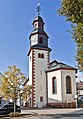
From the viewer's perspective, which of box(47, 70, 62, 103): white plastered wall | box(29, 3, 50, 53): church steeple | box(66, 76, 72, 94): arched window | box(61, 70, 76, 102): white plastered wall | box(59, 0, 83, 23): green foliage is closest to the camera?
box(59, 0, 83, 23): green foliage

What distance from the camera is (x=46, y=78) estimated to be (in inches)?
1934

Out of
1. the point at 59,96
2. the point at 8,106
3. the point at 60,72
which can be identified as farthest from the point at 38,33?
the point at 8,106

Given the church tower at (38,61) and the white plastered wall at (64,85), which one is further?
the church tower at (38,61)

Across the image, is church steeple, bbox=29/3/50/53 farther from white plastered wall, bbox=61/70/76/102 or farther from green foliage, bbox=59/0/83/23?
green foliage, bbox=59/0/83/23

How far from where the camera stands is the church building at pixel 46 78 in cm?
4612

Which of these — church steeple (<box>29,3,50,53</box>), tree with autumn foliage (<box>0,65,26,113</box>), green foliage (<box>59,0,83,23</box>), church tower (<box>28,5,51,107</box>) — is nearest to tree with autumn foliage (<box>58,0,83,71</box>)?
green foliage (<box>59,0,83,23</box>)

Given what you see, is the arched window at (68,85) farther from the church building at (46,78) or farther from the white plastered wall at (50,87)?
the white plastered wall at (50,87)

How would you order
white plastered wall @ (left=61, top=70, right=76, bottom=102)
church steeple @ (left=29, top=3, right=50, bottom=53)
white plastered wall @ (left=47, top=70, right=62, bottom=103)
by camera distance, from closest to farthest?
white plastered wall @ (left=61, top=70, right=76, bottom=102)
white plastered wall @ (left=47, top=70, right=62, bottom=103)
church steeple @ (left=29, top=3, right=50, bottom=53)

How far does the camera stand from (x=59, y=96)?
45844mm

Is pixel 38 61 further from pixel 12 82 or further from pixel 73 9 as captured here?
pixel 73 9

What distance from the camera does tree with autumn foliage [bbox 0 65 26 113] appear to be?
2703 centimetres

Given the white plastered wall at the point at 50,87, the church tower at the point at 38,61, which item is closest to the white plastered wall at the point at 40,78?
the church tower at the point at 38,61

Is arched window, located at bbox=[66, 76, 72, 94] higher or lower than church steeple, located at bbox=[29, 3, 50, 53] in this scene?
lower

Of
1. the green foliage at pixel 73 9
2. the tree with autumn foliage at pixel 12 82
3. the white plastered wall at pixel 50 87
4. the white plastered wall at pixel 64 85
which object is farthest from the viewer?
the white plastered wall at pixel 50 87
